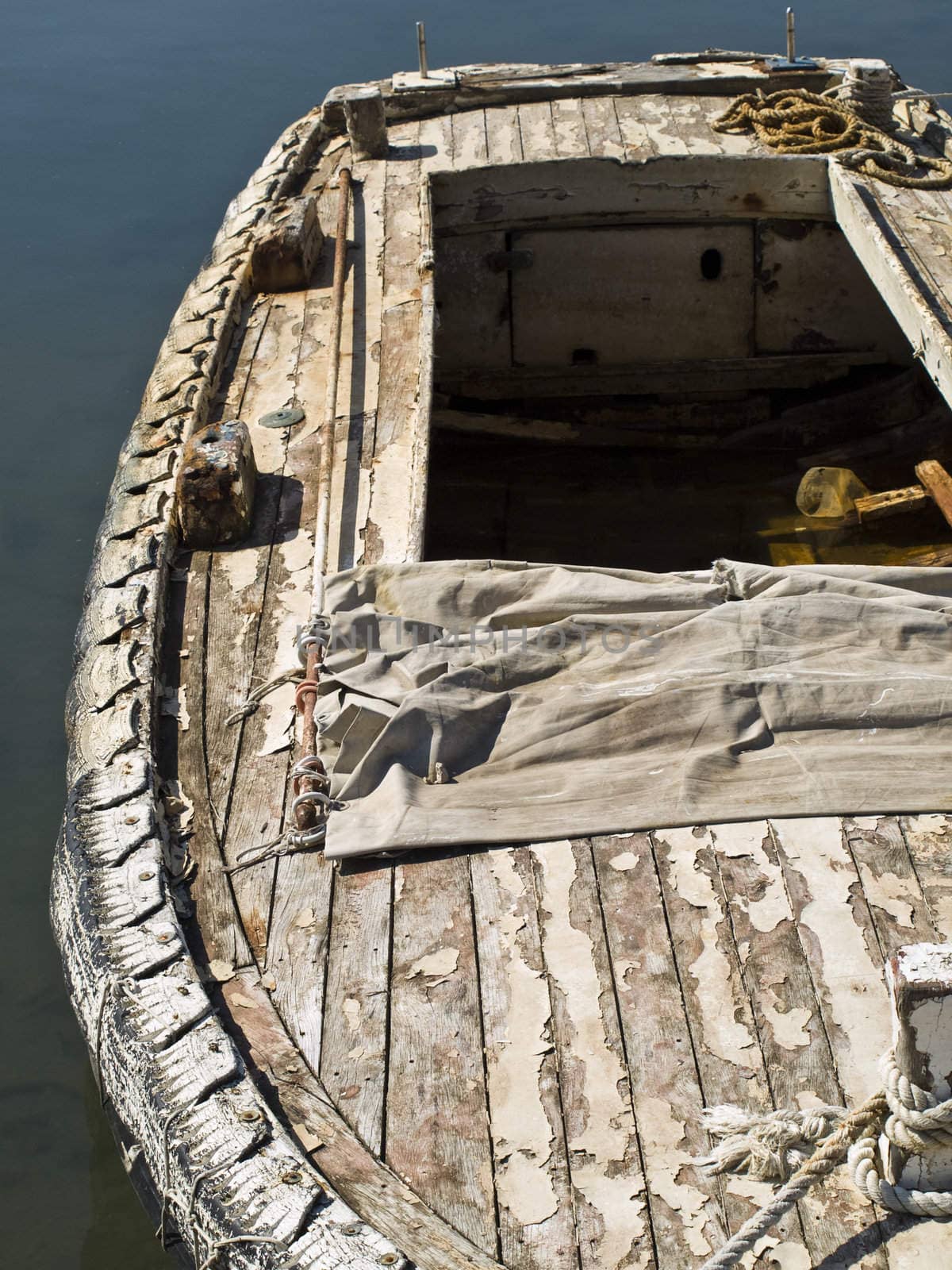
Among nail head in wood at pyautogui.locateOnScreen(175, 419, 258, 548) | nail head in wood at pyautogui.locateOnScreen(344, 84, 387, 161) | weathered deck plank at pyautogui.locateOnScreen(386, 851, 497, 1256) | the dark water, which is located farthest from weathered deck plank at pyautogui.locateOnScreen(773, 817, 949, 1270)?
nail head in wood at pyautogui.locateOnScreen(344, 84, 387, 161)

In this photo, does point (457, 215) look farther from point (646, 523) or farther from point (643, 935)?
point (643, 935)

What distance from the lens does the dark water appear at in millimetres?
4578

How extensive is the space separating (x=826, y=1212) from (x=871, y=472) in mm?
4868

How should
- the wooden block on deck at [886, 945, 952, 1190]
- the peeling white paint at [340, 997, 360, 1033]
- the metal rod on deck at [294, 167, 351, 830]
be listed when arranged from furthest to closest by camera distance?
the metal rod on deck at [294, 167, 351, 830] → the peeling white paint at [340, 997, 360, 1033] → the wooden block on deck at [886, 945, 952, 1190]

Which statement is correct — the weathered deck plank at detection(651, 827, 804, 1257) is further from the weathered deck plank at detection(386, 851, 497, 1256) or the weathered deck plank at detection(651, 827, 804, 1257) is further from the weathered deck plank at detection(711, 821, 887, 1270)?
the weathered deck plank at detection(386, 851, 497, 1256)

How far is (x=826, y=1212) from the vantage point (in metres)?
2.28

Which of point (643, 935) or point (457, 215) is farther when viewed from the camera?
point (457, 215)

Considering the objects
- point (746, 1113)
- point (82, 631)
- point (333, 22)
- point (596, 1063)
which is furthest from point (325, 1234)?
point (333, 22)

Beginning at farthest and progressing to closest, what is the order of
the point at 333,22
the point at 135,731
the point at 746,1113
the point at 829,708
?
the point at 333,22 → the point at 135,731 → the point at 829,708 → the point at 746,1113

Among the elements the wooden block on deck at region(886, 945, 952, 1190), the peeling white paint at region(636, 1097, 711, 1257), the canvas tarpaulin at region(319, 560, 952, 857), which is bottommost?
the peeling white paint at region(636, 1097, 711, 1257)

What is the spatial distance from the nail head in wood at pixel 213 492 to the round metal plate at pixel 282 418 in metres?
0.53

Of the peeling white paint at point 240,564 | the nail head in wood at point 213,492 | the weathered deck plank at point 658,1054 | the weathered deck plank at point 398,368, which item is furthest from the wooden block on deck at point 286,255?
the weathered deck plank at point 658,1054

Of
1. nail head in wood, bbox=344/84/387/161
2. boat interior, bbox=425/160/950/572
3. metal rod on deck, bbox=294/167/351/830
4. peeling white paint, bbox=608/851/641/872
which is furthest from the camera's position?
nail head in wood, bbox=344/84/387/161

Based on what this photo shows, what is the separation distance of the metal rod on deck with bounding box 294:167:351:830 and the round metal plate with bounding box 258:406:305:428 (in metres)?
0.11
